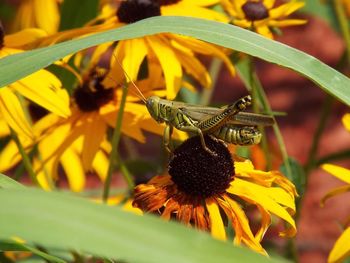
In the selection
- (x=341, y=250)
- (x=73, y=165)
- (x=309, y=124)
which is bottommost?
(x=309, y=124)

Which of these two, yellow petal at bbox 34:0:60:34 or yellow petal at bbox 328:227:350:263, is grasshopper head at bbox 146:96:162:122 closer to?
yellow petal at bbox 328:227:350:263

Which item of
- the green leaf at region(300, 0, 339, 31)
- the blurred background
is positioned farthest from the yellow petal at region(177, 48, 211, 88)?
the blurred background

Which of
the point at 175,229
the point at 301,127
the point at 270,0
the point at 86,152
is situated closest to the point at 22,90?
the point at 86,152

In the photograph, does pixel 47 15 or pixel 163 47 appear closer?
pixel 163 47

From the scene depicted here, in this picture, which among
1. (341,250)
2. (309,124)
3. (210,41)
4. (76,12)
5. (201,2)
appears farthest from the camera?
(309,124)

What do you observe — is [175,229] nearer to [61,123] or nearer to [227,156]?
Answer: [227,156]

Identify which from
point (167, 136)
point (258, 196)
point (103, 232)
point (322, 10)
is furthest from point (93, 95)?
point (322, 10)

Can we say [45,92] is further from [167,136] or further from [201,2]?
[201,2]

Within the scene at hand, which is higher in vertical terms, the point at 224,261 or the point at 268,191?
the point at 224,261
